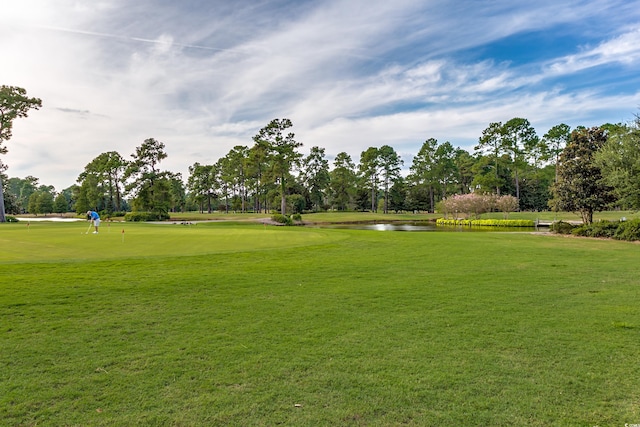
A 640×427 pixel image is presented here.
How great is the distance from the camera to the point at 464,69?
26406 millimetres

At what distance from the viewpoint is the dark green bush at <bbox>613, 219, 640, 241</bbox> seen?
58.3 feet

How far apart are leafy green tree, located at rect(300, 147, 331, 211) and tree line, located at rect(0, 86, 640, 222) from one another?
0.77ft

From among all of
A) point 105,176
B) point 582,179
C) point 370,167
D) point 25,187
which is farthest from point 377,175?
point 25,187

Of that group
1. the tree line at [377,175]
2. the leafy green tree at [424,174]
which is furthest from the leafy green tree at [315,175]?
the leafy green tree at [424,174]

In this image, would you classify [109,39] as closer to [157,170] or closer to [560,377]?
[560,377]

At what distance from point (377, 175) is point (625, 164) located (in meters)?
62.2

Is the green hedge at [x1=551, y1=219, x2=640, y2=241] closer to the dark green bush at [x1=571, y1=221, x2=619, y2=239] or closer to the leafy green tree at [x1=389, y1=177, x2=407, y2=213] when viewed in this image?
the dark green bush at [x1=571, y1=221, x2=619, y2=239]

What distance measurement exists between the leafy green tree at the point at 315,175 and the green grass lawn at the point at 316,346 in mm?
76412

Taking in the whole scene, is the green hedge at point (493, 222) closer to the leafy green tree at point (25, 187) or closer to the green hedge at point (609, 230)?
the green hedge at point (609, 230)

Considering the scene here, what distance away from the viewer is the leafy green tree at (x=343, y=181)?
84.2 meters

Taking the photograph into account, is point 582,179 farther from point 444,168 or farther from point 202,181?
point 202,181

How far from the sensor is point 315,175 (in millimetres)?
86188

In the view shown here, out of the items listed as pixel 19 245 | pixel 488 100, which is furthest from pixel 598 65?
pixel 19 245

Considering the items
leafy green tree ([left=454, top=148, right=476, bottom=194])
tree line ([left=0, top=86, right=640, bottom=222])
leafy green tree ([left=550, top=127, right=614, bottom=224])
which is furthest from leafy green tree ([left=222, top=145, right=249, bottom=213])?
leafy green tree ([left=550, top=127, right=614, bottom=224])
